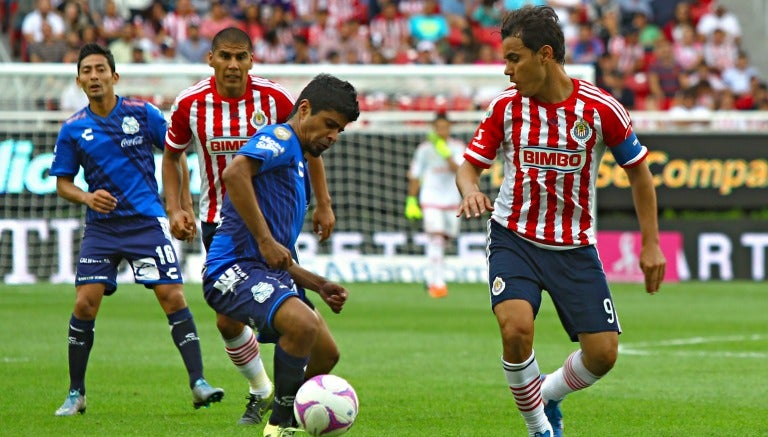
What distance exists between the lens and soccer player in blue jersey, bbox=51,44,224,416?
880cm

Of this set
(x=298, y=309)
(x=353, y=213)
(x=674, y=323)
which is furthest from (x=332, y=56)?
(x=298, y=309)

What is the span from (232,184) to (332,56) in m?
17.3

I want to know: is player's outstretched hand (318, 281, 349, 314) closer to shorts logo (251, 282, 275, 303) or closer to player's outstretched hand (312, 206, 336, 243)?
shorts logo (251, 282, 275, 303)

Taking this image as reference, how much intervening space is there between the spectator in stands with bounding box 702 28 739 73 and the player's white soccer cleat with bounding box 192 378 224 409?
20158mm

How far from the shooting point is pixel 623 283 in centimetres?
2152

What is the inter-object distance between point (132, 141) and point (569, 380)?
3367 millimetres

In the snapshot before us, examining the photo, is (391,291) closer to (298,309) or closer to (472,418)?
(472,418)

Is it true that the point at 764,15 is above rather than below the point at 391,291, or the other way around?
above

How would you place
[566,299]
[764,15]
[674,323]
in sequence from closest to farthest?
1. [566,299]
2. [674,323]
3. [764,15]

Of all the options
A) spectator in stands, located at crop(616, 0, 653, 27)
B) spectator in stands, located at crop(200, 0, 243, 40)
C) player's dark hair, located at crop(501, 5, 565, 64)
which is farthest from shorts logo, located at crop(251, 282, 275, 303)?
spectator in stands, located at crop(616, 0, 653, 27)

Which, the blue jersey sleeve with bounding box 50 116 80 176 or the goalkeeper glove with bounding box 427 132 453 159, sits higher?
the blue jersey sleeve with bounding box 50 116 80 176

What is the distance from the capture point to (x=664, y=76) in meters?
25.8

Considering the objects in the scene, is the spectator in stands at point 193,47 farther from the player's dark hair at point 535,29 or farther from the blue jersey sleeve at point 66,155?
the player's dark hair at point 535,29

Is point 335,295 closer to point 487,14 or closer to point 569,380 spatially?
point 569,380
